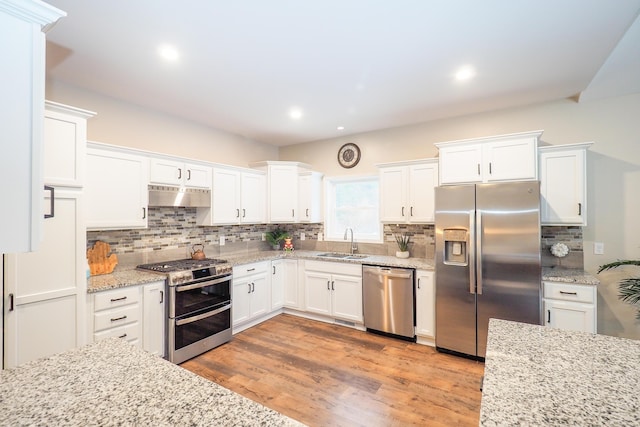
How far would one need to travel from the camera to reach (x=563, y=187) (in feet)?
9.93

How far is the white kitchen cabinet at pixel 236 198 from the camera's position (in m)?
3.82

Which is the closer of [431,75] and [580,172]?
[431,75]

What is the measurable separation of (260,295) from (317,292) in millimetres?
766

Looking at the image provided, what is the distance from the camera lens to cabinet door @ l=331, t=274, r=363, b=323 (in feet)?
12.6

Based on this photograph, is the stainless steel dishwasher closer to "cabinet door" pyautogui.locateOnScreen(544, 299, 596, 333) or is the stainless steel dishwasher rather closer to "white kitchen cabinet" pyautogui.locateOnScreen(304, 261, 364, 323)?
"white kitchen cabinet" pyautogui.locateOnScreen(304, 261, 364, 323)

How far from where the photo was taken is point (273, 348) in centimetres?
333

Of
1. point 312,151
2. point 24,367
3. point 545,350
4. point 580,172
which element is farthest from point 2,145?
point 312,151

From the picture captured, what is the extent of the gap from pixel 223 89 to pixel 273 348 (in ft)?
8.99

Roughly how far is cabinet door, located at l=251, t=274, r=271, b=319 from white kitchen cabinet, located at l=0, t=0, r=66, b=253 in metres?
3.30

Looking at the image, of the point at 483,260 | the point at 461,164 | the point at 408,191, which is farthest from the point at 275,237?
the point at 483,260

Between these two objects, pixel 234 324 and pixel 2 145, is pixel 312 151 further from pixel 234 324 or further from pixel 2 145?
pixel 2 145

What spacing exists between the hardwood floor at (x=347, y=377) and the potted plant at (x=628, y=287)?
1.47 meters

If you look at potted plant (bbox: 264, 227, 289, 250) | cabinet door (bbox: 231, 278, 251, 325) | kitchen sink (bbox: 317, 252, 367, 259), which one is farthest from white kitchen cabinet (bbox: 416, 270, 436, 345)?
potted plant (bbox: 264, 227, 289, 250)

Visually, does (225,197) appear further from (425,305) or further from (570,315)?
(570,315)
